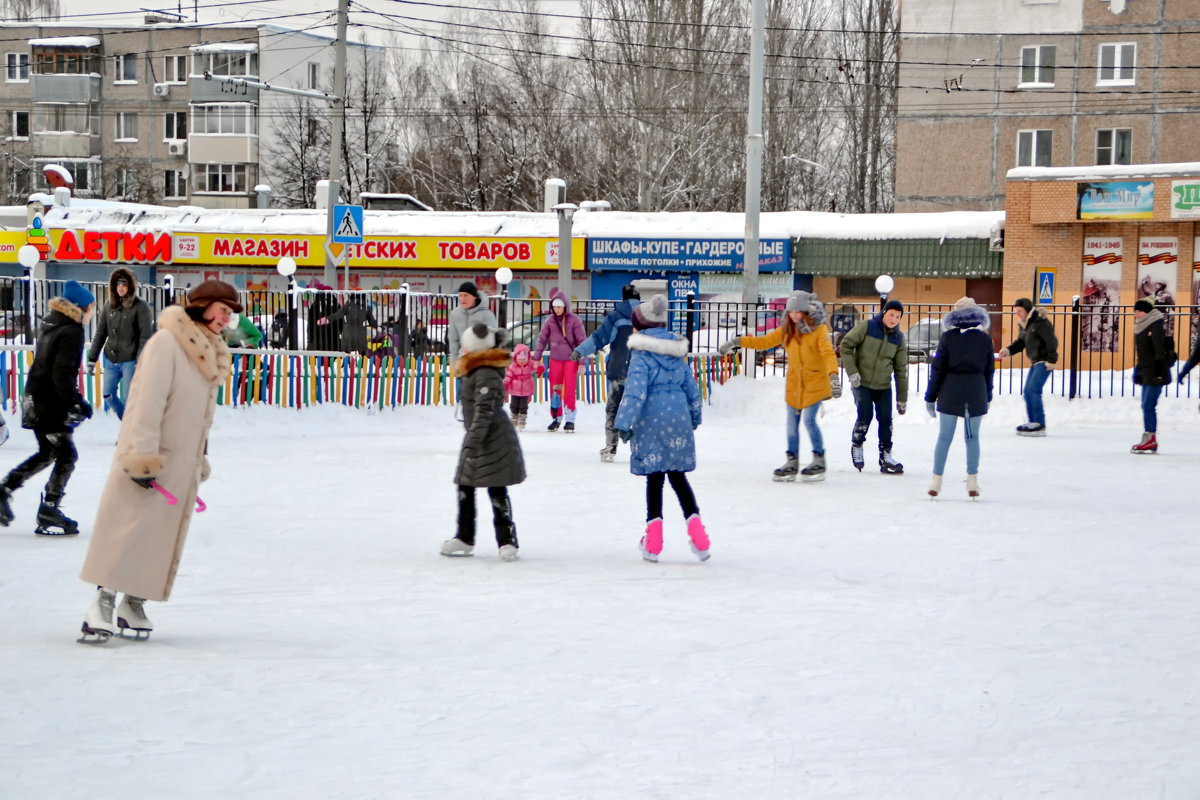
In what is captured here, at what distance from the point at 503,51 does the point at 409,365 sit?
32606mm

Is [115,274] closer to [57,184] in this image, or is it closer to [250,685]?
[250,685]

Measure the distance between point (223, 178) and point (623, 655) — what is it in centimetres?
5826

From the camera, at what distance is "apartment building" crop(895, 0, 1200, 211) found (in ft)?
139

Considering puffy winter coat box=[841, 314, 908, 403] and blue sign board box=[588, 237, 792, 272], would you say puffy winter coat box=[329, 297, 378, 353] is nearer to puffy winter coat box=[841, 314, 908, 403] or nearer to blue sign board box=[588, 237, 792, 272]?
puffy winter coat box=[841, 314, 908, 403]

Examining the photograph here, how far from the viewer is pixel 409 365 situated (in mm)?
17938

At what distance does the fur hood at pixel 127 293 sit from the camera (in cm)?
1342

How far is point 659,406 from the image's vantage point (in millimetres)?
8133

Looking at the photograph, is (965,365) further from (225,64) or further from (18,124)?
(18,124)

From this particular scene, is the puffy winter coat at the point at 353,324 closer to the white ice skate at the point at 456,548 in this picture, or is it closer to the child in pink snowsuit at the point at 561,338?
the child in pink snowsuit at the point at 561,338

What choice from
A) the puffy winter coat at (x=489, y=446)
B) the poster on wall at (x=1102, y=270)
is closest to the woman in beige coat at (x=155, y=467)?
the puffy winter coat at (x=489, y=446)

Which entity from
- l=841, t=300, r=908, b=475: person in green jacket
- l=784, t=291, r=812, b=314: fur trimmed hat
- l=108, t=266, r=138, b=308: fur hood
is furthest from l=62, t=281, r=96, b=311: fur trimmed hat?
l=841, t=300, r=908, b=475: person in green jacket

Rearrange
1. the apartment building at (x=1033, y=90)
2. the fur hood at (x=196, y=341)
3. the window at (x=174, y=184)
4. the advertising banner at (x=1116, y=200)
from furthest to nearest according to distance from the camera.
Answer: the window at (x=174, y=184)
the apartment building at (x=1033, y=90)
the advertising banner at (x=1116, y=200)
the fur hood at (x=196, y=341)

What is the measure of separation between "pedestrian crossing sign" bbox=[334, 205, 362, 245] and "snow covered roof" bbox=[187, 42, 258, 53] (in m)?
41.4

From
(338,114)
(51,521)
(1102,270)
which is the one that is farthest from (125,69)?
(51,521)
